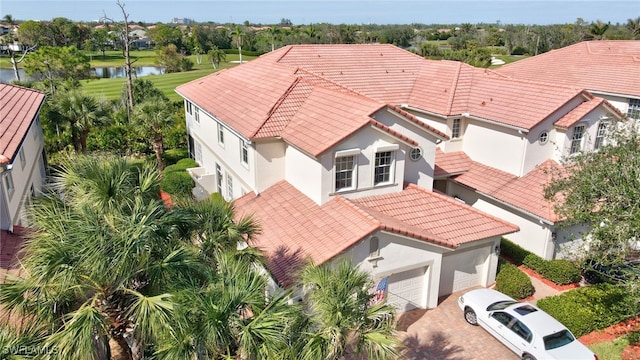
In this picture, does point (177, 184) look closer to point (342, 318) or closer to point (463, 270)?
point (463, 270)

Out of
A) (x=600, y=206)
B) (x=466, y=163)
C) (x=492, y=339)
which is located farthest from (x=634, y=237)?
(x=466, y=163)

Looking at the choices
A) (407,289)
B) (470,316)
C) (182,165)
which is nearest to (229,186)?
(182,165)

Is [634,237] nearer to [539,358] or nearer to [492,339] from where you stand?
[539,358]

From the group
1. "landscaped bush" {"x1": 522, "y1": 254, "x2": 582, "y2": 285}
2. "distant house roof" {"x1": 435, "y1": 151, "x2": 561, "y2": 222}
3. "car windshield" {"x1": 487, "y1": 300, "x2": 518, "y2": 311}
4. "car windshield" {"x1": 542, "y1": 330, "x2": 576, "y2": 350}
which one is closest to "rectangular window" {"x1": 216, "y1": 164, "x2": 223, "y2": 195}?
"distant house roof" {"x1": 435, "y1": 151, "x2": 561, "y2": 222}

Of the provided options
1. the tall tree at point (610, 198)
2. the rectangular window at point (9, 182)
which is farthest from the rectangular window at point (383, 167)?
the rectangular window at point (9, 182)

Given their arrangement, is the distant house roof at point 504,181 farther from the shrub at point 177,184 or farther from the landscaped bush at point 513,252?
the shrub at point 177,184

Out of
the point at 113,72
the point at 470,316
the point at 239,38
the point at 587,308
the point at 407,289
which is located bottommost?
the point at 470,316
